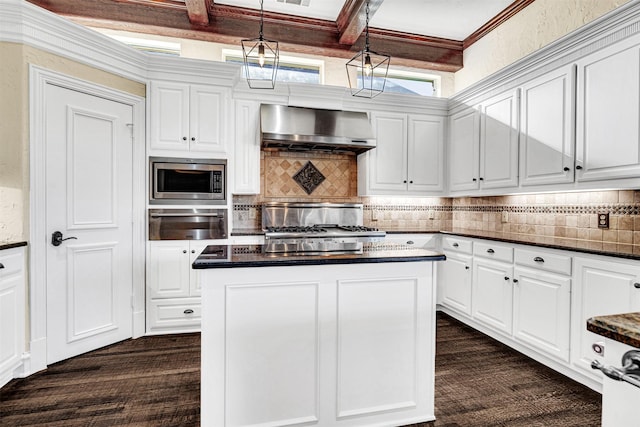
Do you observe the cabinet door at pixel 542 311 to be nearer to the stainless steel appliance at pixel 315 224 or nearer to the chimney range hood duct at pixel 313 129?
the stainless steel appliance at pixel 315 224

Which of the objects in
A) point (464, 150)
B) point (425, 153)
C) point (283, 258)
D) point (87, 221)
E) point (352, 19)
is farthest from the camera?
point (425, 153)

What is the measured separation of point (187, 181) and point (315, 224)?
1.50 meters

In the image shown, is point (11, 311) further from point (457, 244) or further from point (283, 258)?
point (457, 244)

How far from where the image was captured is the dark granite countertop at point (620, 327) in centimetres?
75

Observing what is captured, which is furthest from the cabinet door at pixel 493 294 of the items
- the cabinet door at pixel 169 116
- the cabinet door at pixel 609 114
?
the cabinet door at pixel 169 116

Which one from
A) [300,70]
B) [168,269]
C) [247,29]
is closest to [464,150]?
[300,70]

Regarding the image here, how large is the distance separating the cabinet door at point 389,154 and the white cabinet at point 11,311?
3270 millimetres

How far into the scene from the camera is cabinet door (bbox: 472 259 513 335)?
2996mm

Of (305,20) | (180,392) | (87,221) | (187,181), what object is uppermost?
(305,20)

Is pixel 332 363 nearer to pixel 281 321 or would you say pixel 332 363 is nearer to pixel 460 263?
pixel 281 321

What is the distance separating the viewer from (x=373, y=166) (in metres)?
4.18

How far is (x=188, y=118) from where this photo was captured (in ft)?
11.2

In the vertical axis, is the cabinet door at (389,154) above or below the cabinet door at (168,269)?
above

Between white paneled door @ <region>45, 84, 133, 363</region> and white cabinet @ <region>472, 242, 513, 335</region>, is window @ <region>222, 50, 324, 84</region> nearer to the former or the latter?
white paneled door @ <region>45, 84, 133, 363</region>
